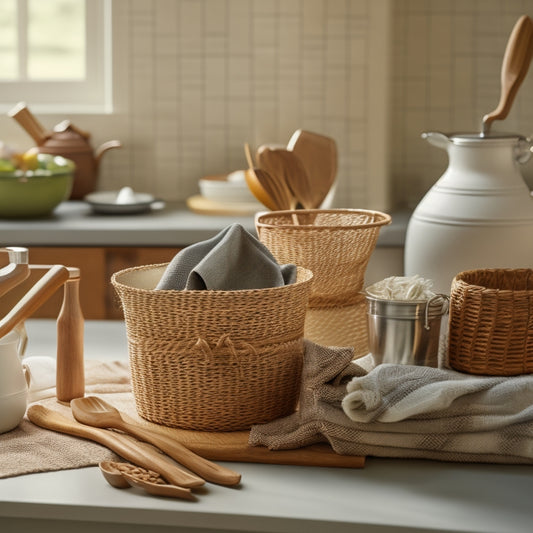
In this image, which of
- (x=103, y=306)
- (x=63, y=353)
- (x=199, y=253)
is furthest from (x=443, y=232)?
(x=103, y=306)

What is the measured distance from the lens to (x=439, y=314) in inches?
41.6

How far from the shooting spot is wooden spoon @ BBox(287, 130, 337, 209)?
1.53m

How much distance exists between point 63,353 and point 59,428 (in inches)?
5.4

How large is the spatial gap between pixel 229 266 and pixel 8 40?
8.93ft

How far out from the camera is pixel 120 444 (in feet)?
3.13

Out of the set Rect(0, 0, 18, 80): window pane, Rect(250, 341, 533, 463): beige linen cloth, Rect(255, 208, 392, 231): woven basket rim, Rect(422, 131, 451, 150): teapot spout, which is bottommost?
Rect(250, 341, 533, 463): beige linen cloth

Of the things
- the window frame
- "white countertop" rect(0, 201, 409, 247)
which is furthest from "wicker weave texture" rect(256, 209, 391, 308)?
the window frame

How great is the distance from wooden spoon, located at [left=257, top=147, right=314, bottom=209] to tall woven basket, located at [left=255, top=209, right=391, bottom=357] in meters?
0.15

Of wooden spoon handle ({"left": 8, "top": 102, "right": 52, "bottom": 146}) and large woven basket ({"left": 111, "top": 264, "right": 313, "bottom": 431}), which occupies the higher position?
wooden spoon handle ({"left": 8, "top": 102, "right": 52, "bottom": 146})

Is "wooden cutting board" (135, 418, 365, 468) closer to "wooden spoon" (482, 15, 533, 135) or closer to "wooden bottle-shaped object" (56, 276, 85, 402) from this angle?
"wooden bottle-shaped object" (56, 276, 85, 402)

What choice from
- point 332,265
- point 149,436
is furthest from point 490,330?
point 149,436

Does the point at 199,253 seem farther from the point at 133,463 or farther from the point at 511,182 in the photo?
the point at 511,182

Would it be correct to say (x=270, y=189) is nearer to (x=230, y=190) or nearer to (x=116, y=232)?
(x=116, y=232)

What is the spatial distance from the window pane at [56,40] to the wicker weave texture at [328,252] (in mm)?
2360
